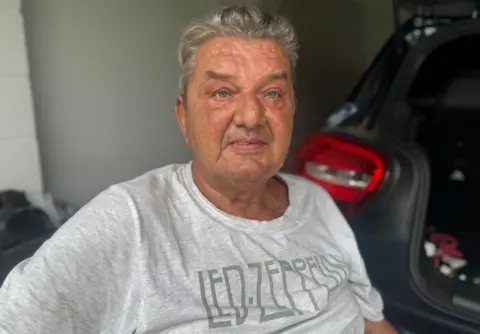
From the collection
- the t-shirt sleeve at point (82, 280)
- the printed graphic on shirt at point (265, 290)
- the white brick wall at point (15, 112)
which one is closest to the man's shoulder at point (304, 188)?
the printed graphic on shirt at point (265, 290)

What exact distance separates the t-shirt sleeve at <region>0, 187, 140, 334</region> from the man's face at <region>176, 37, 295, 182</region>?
0.63 ft

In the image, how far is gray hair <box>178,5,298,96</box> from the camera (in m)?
1.10

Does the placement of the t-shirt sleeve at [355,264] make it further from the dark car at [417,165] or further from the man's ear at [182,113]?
the man's ear at [182,113]

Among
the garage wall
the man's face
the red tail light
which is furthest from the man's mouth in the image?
the garage wall

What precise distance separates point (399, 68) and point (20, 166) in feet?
3.35

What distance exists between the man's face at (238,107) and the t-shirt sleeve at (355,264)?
25cm

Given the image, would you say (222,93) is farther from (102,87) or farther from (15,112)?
(102,87)

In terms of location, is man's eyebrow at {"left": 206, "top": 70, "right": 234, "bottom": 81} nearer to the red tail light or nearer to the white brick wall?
the red tail light

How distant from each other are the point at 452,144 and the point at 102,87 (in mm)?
1091

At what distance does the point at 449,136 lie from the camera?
1.80 metres

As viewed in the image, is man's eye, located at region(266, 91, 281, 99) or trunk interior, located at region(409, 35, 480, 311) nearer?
man's eye, located at region(266, 91, 281, 99)

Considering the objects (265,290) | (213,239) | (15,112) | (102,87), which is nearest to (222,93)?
(213,239)

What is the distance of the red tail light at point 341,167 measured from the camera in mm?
1389

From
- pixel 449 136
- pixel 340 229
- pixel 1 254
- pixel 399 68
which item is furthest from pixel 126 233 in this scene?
pixel 449 136
